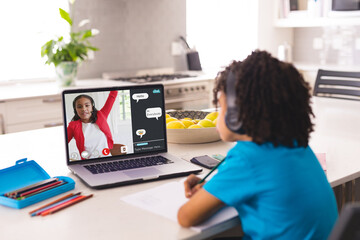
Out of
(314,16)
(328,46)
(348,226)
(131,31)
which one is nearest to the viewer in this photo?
(348,226)

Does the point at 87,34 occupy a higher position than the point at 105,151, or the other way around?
the point at 87,34

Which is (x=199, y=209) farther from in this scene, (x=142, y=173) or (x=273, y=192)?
(x=142, y=173)

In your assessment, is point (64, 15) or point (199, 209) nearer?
point (199, 209)

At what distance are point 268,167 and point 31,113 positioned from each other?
2339mm

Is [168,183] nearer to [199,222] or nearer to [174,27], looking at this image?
[199,222]

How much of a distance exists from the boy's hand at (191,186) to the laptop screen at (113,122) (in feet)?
1.08

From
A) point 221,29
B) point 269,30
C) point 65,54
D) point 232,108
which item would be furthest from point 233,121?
point 269,30

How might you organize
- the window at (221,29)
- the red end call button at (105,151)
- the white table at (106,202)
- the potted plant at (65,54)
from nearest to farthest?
the white table at (106,202) < the red end call button at (105,151) < the potted plant at (65,54) < the window at (221,29)

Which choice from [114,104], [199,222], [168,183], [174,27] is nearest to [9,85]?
[174,27]

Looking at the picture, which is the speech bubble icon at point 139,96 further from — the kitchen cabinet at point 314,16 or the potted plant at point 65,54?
the kitchen cabinet at point 314,16

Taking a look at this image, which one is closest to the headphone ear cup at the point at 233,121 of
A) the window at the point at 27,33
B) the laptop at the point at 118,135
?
the laptop at the point at 118,135

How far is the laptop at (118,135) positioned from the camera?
1353 mm

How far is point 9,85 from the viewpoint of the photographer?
139 inches

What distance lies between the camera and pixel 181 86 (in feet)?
11.9
